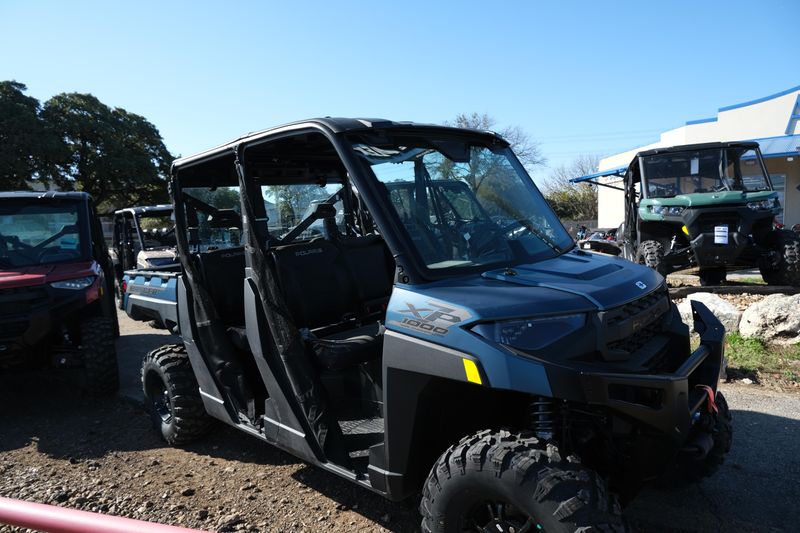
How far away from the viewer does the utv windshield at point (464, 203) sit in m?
2.79

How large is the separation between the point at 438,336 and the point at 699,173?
8380mm

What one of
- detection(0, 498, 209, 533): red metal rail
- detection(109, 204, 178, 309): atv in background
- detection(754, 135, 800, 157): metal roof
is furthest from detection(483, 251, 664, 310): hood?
detection(754, 135, 800, 157): metal roof

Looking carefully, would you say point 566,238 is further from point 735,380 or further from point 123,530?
point 735,380

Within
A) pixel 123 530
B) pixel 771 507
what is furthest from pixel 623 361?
pixel 123 530

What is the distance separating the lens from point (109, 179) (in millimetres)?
25000

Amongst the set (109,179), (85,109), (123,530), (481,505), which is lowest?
(481,505)

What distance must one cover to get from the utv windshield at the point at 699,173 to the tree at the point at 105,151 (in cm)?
2232

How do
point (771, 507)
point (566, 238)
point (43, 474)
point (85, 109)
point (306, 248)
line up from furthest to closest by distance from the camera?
1. point (85, 109)
2. point (43, 474)
3. point (306, 248)
4. point (566, 238)
5. point (771, 507)

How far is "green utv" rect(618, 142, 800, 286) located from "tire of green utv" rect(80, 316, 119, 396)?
7324 millimetres

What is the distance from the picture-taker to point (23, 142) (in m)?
21.8

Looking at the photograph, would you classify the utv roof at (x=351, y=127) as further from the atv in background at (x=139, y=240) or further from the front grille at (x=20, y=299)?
the atv in background at (x=139, y=240)

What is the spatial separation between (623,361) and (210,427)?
10.9ft

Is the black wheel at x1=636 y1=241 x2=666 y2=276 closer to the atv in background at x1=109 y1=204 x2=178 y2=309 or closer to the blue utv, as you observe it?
the blue utv

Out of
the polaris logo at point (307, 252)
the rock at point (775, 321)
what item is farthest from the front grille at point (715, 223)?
the polaris logo at point (307, 252)
